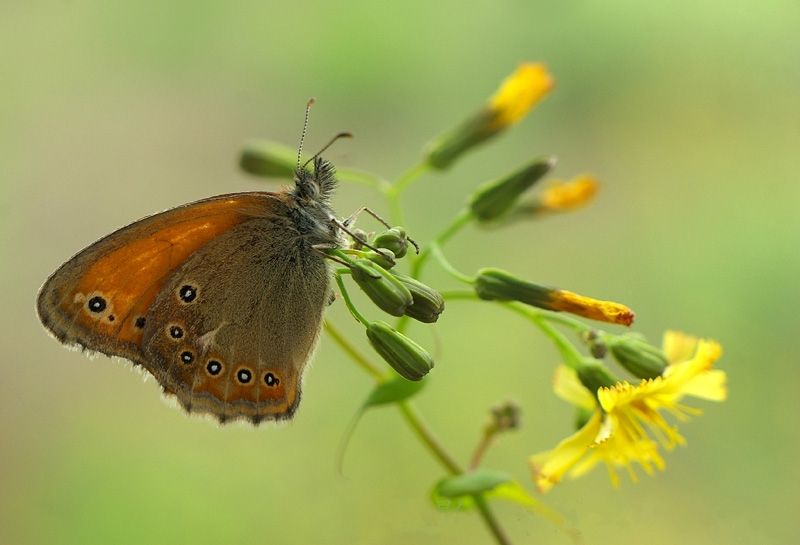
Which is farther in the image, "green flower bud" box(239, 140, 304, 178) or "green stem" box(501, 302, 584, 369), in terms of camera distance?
"green flower bud" box(239, 140, 304, 178)

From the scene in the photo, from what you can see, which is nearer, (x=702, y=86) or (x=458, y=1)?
(x=702, y=86)

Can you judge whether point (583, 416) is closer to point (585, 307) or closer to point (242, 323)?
point (585, 307)

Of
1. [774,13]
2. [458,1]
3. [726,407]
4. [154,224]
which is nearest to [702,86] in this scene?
[774,13]

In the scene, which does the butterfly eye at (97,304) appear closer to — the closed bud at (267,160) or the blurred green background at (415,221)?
the closed bud at (267,160)

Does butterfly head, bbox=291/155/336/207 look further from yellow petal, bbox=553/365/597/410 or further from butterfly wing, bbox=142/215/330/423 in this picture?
yellow petal, bbox=553/365/597/410

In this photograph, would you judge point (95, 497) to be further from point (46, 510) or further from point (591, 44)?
point (591, 44)

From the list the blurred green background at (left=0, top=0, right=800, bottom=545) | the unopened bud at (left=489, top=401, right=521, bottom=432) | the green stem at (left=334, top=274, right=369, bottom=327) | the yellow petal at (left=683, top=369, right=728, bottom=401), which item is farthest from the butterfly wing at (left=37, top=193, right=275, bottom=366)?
the blurred green background at (left=0, top=0, right=800, bottom=545)
